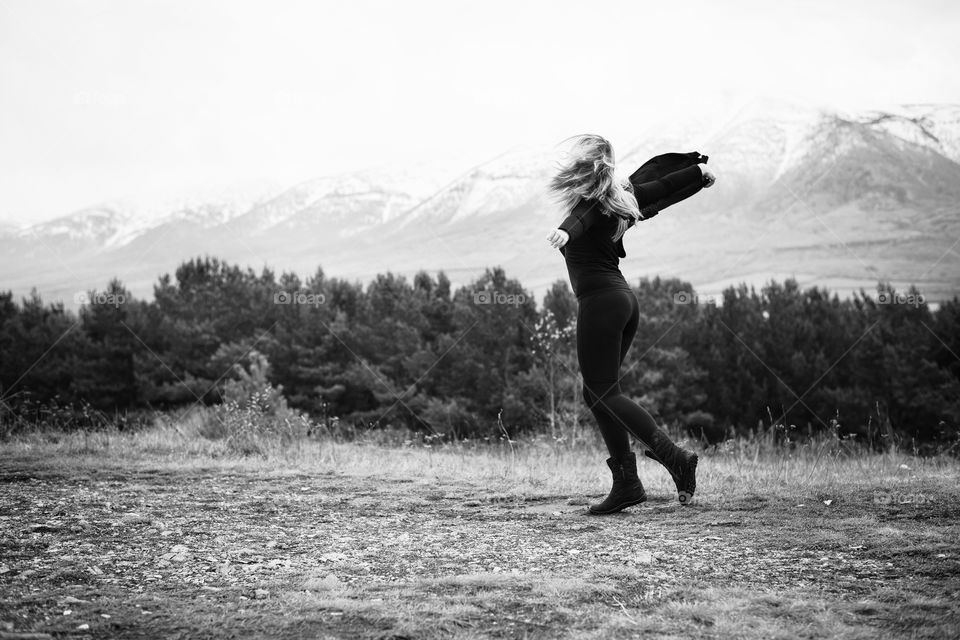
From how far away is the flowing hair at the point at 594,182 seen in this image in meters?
4.44

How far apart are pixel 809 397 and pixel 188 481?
33511 mm

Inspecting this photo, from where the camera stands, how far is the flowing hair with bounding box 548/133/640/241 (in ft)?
14.6

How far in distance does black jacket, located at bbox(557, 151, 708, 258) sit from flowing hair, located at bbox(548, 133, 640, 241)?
5cm

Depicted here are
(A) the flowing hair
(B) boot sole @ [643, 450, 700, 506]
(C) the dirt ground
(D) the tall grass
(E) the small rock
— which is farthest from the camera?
(D) the tall grass

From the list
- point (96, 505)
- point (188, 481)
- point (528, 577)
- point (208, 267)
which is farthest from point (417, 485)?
point (208, 267)

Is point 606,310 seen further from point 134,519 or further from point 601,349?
point 134,519

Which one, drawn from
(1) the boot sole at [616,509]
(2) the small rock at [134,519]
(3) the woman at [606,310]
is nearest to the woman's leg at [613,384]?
(3) the woman at [606,310]

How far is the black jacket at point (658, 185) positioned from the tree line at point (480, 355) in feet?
82.6

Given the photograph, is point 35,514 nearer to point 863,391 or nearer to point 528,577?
point 528,577

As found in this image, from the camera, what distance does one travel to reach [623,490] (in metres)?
4.51

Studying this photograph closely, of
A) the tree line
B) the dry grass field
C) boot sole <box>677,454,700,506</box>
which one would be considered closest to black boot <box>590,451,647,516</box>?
the dry grass field

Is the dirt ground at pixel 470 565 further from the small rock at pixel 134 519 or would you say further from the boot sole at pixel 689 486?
the boot sole at pixel 689 486

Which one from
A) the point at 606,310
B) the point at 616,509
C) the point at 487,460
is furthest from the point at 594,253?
the point at 487,460

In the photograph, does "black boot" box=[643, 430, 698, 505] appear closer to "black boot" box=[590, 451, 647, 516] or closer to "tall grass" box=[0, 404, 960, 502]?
"black boot" box=[590, 451, 647, 516]
